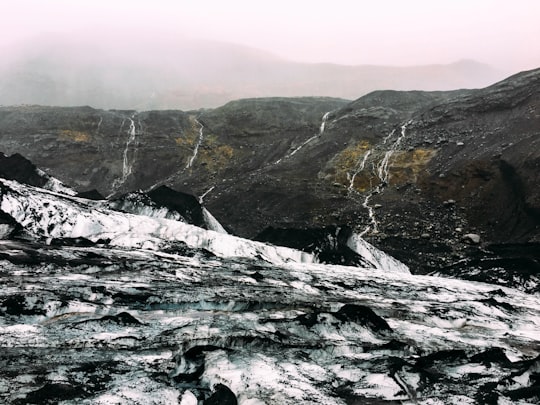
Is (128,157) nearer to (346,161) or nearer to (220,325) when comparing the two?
(346,161)

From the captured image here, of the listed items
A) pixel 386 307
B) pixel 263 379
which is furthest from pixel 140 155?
pixel 263 379

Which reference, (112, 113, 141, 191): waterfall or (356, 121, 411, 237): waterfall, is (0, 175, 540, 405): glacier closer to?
(356, 121, 411, 237): waterfall

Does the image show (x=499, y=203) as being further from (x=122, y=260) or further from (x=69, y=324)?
(x=69, y=324)

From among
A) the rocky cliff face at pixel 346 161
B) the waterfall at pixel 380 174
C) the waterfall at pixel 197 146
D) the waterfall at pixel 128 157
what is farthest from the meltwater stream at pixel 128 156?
the waterfall at pixel 380 174

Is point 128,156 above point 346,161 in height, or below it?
below

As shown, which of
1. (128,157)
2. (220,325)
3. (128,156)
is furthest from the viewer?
(128,156)

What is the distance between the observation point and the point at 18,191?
941 inches

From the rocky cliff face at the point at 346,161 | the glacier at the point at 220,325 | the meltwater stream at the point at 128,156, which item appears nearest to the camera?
the glacier at the point at 220,325

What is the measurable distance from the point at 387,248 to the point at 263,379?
111 feet

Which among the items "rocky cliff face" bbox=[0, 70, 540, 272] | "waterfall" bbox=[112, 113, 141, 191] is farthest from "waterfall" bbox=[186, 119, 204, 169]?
"waterfall" bbox=[112, 113, 141, 191]

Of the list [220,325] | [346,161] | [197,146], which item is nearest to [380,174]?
[346,161]

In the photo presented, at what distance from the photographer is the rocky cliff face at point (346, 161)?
46.5 metres

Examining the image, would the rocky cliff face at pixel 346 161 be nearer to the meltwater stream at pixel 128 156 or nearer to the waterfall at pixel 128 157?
the waterfall at pixel 128 157

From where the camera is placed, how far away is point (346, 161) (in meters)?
70.0
